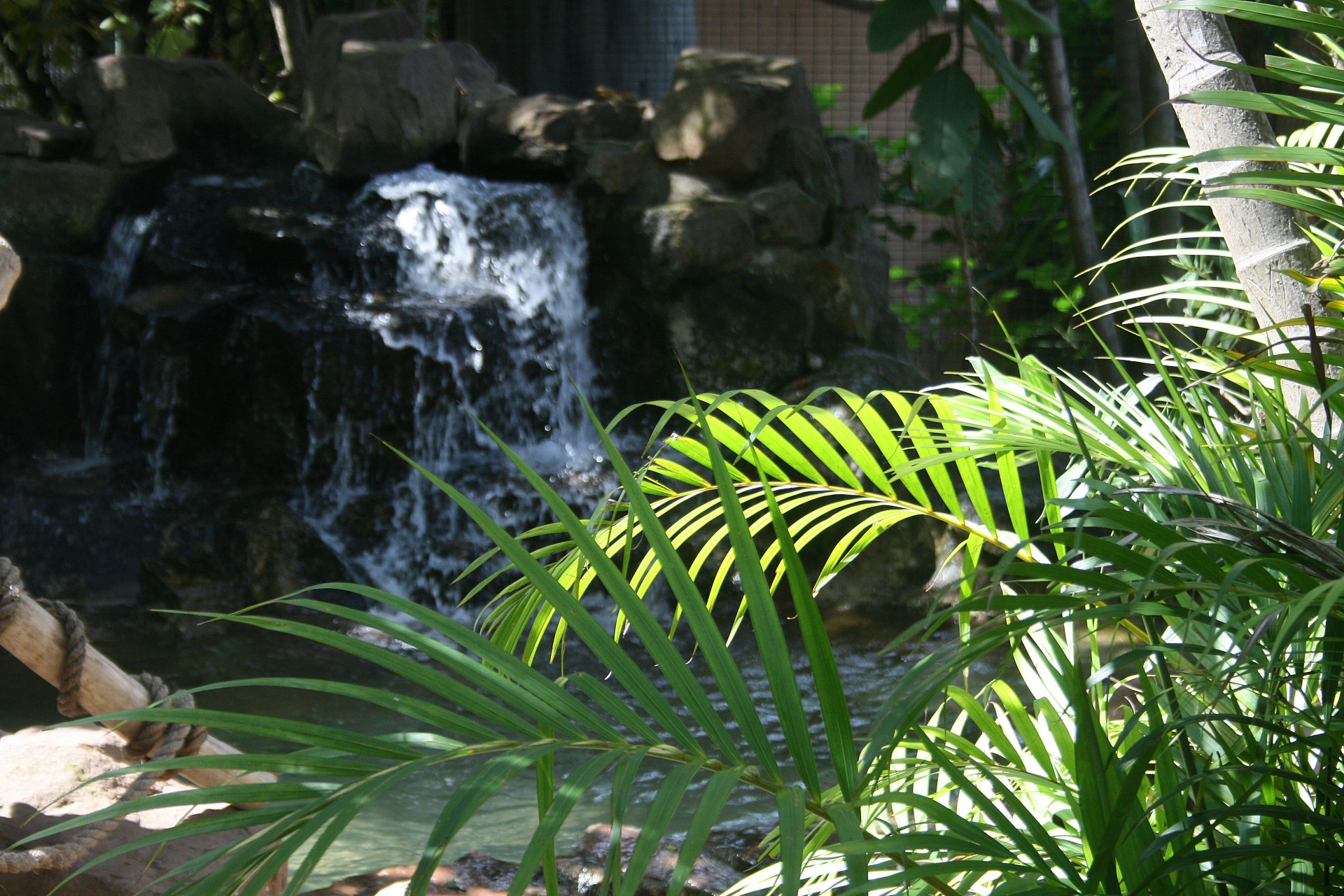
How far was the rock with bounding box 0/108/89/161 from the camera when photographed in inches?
301

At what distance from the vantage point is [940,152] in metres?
6.37

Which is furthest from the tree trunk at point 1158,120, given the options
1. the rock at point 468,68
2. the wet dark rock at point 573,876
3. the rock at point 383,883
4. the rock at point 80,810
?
the rock at point 80,810

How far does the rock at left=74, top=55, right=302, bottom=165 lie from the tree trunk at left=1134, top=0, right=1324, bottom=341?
7.33m


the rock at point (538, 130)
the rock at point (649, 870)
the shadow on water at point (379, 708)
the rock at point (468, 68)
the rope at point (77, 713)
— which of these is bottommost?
the shadow on water at point (379, 708)

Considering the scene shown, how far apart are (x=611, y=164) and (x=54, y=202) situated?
11.9 feet

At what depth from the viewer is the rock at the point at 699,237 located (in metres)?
6.74

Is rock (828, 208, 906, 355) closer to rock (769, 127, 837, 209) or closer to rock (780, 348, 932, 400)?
rock (769, 127, 837, 209)

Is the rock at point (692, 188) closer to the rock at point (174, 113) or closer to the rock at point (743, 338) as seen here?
the rock at point (743, 338)

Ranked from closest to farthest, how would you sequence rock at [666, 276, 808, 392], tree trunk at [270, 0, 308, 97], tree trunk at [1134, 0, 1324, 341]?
tree trunk at [1134, 0, 1324, 341] → rock at [666, 276, 808, 392] → tree trunk at [270, 0, 308, 97]

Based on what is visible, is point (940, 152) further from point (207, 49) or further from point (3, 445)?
point (207, 49)

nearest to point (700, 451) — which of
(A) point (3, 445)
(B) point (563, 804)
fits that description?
(B) point (563, 804)

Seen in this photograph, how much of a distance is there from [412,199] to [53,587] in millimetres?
3129

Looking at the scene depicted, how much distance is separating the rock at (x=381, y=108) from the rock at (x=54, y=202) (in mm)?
1413

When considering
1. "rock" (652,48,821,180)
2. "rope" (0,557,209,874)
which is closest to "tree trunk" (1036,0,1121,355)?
"rock" (652,48,821,180)
